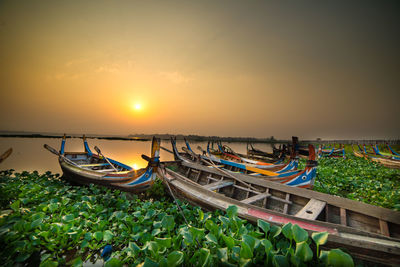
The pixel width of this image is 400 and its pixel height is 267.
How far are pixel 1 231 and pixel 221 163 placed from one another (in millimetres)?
7231

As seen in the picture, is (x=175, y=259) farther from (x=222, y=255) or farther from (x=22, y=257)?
(x=22, y=257)

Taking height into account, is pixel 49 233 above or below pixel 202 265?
below

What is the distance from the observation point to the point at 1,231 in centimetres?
229

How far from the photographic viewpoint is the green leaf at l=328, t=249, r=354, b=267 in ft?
4.44

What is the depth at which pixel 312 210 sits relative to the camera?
3.05m

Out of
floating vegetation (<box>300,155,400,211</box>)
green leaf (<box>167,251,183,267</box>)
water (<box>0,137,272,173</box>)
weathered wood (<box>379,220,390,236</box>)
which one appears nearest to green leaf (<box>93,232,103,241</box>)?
green leaf (<box>167,251,183,267</box>)

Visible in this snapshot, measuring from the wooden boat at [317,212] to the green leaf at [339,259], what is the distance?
1105mm

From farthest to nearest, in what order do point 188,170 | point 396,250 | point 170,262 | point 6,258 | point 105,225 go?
point 188,170 < point 105,225 < point 6,258 < point 396,250 < point 170,262

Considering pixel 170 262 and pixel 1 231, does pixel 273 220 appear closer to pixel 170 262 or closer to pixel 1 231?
pixel 170 262

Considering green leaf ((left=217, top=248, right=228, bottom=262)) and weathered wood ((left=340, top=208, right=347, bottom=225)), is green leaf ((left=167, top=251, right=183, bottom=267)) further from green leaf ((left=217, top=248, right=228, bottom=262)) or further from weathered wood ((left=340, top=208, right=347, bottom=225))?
weathered wood ((left=340, top=208, right=347, bottom=225))

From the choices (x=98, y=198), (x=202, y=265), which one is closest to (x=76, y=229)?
(x=98, y=198)

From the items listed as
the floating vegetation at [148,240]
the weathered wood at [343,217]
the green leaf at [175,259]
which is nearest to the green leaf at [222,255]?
the floating vegetation at [148,240]

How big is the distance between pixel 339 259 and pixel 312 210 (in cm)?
200

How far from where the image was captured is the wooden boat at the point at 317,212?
205 centimetres
